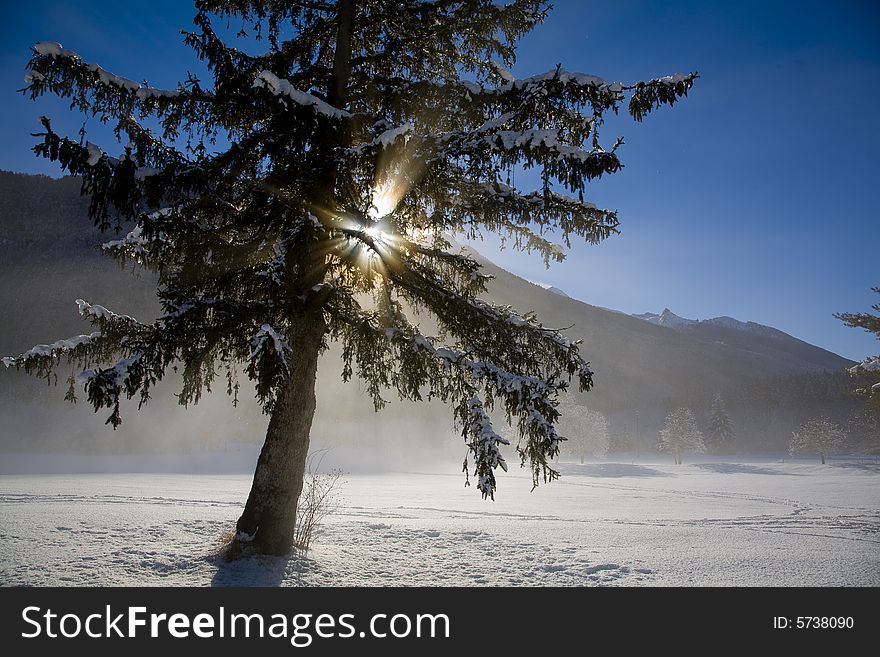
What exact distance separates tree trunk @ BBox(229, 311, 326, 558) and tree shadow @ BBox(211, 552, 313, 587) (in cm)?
18

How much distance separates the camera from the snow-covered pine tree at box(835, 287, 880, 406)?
1625cm

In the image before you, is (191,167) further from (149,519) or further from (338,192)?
(149,519)

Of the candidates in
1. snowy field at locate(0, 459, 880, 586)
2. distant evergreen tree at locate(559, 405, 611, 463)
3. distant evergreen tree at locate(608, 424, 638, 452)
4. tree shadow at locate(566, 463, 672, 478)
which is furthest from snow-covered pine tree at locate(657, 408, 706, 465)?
snowy field at locate(0, 459, 880, 586)

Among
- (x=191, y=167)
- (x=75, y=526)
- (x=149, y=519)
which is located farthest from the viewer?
(x=149, y=519)

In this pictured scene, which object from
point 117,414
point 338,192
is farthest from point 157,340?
point 338,192

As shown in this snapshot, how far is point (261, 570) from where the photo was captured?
19.5 feet

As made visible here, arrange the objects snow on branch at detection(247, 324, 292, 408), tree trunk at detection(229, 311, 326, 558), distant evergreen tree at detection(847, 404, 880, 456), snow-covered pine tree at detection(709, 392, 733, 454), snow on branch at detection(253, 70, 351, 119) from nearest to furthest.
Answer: snow on branch at detection(247, 324, 292, 408)
snow on branch at detection(253, 70, 351, 119)
tree trunk at detection(229, 311, 326, 558)
distant evergreen tree at detection(847, 404, 880, 456)
snow-covered pine tree at detection(709, 392, 733, 454)

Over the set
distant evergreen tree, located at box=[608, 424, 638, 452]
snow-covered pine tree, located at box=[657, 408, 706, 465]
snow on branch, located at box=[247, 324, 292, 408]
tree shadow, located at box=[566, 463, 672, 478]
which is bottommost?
distant evergreen tree, located at box=[608, 424, 638, 452]

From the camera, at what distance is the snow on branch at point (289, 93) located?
5.00 m

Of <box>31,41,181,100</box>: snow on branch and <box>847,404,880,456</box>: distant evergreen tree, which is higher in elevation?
<box>31,41,181,100</box>: snow on branch

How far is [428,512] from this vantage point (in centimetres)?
1467

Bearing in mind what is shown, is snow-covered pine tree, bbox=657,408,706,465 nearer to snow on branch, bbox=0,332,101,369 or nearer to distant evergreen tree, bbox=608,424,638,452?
distant evergreen tree, bbox=608,424,638,452

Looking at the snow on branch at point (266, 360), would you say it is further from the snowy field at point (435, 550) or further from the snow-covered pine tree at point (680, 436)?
the snow-covered pine tree at point (680, 436)
